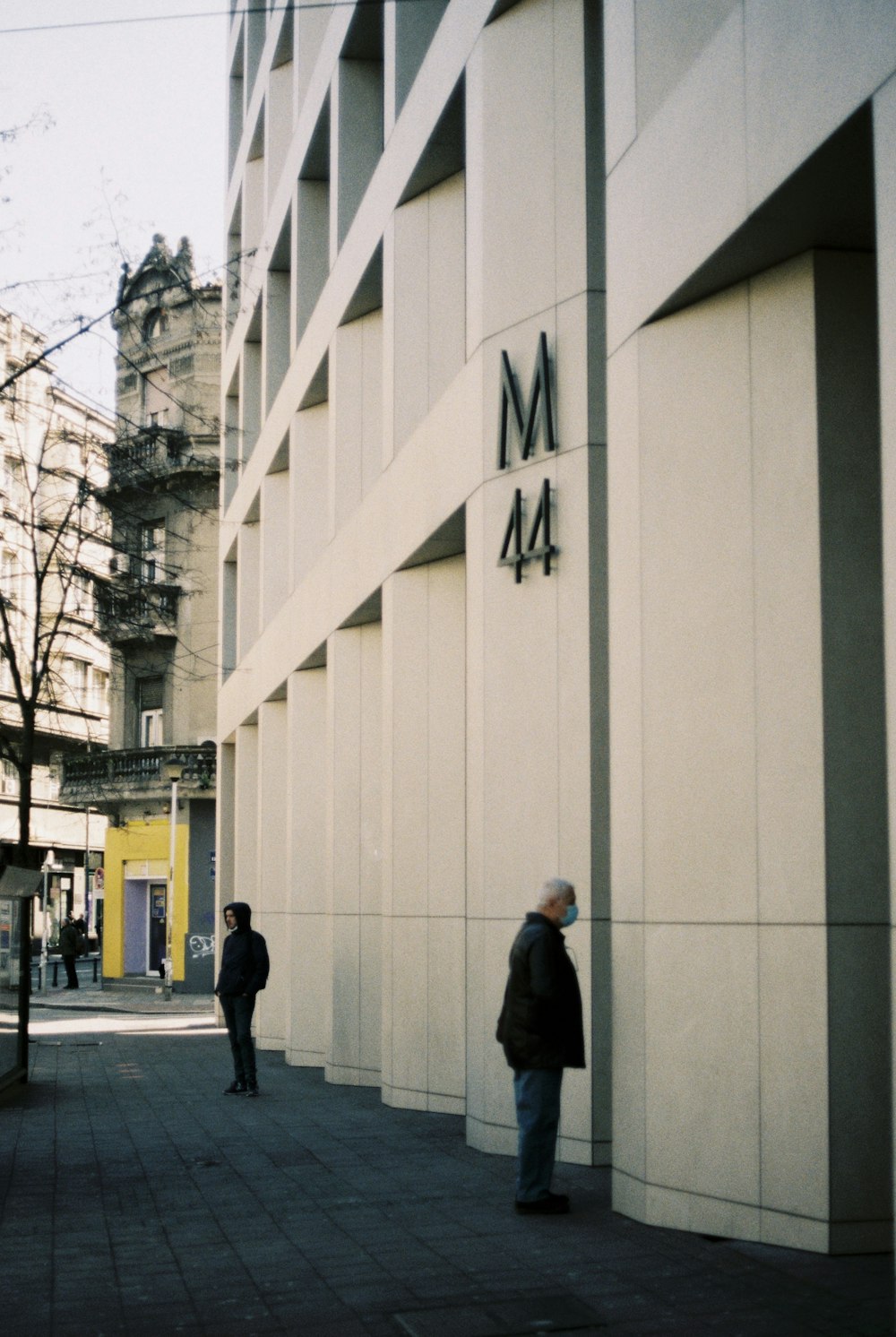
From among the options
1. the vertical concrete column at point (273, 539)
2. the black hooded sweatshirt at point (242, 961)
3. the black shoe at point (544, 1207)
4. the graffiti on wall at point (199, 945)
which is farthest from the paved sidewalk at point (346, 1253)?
the graffiti on wall at point (199, 945)

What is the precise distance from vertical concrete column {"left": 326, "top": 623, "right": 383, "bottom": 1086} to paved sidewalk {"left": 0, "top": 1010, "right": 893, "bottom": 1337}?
355cm

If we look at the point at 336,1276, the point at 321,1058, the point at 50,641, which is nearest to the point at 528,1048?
the point at 336,1276

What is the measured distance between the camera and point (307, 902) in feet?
64.1

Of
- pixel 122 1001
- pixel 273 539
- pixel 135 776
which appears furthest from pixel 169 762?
pixel 273 539

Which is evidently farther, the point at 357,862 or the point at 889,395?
the point at 357,862

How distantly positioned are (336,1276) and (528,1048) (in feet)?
6.05

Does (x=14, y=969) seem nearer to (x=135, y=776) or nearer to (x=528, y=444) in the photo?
(x=528, y=444)

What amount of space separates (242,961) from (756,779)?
8298mm

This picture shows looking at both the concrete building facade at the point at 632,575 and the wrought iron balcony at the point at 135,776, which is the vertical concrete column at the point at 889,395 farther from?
the wrought iron balcony at the point at 135,776

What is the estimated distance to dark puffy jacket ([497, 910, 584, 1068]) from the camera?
8648mm

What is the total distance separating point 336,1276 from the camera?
7.24m

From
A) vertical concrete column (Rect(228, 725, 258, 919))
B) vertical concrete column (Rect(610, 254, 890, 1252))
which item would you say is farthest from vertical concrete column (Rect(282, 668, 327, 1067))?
vertical concrete column (Rect(610, 254, 890, 1252))

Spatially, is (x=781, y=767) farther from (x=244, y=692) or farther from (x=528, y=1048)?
(x=244, y=692)

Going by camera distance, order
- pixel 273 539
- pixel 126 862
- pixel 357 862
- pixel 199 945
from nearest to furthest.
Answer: pixel 357 862 → pixel 273 539 → pixel 199 945 → pixel 126 862
